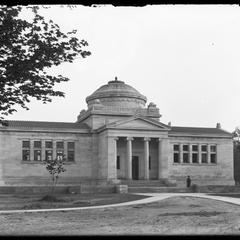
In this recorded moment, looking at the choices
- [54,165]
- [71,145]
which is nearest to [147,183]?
[71,145]

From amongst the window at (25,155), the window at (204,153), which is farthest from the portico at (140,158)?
the window at (25,155)

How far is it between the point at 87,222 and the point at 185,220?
388cm

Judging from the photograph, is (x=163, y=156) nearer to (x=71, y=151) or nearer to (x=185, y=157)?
(x=185, y=157)

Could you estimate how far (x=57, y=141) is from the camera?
6022cm

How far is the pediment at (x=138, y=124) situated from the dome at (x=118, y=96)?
24.2 feet

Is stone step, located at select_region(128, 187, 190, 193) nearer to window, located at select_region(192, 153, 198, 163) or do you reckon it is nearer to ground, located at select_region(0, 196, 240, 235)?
window, located at select_region(192, 153, 198, 163)

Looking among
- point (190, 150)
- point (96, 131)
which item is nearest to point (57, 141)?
point (96, 131)

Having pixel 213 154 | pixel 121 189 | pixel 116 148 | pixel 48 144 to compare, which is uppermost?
pixel 48 144

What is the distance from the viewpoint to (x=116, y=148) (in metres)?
60.7

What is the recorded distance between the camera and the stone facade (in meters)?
58.7

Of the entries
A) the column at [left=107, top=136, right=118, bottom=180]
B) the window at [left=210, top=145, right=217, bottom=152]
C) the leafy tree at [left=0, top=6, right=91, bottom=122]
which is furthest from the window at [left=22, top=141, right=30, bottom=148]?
the leafy tree at [left=0, top=6, right=91, bottom=122]

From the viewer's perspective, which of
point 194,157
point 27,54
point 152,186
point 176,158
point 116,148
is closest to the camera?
point 27,54

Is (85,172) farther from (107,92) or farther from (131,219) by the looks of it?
(131,219)

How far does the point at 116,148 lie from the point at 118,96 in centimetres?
935
